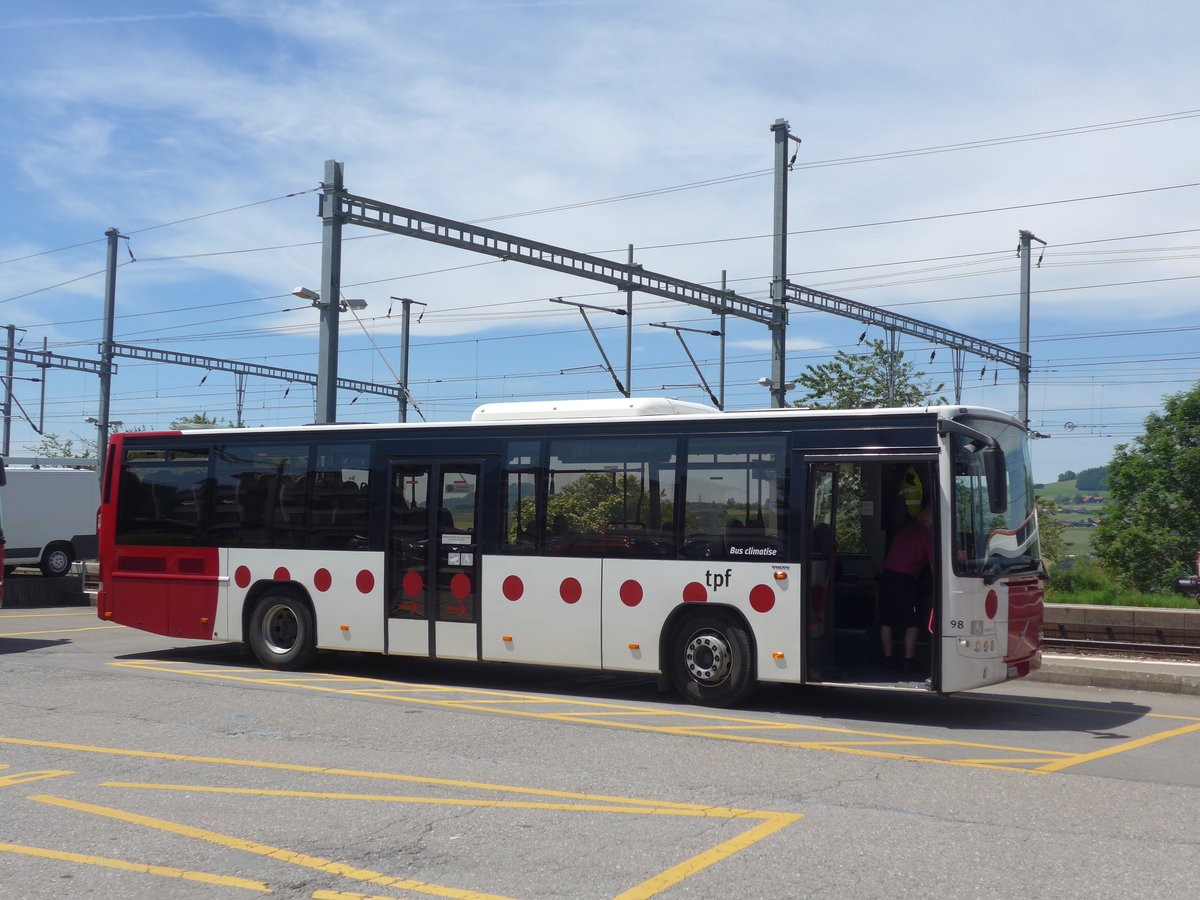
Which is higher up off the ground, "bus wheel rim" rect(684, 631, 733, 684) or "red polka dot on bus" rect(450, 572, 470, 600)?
"red polka dot on bus" rect(450, 572, 470, 600)

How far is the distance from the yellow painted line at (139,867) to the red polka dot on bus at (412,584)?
22.2 feet

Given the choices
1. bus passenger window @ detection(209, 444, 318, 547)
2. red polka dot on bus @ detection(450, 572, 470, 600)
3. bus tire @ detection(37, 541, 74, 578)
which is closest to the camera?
red polka dot on bus @ detection(450, 572, 470, 600)

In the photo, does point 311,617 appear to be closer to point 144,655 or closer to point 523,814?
point 144,655

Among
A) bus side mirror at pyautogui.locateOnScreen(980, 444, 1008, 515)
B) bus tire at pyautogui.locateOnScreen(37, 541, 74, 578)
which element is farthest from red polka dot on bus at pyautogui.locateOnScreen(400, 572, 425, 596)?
bus tire at pyautogui.locateOnScreen(37, 541, 74, 578)

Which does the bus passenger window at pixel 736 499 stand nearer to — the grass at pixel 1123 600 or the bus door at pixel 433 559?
the bus door at pixel 433 559

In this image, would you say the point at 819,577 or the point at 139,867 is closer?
the point at 139,867

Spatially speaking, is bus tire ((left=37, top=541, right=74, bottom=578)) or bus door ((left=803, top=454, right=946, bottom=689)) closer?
bus door ((left=803, top=454, right=946, bottom=689))

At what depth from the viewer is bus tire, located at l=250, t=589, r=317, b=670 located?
13.5 meters

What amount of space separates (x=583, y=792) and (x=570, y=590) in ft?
14.7

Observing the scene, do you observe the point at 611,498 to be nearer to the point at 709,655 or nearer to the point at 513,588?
the point at 513,588

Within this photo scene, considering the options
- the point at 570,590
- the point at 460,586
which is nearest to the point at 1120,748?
the point at 570,590

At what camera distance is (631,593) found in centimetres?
1149

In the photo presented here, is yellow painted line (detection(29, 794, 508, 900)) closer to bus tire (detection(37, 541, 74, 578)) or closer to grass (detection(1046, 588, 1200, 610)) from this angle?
grass (detection(1046, 588, 1200, 610))

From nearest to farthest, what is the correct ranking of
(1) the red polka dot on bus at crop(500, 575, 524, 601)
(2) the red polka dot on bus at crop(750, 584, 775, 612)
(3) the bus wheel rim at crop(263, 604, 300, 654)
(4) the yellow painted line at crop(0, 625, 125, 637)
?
(2) the red polka dot on bus at crop(750, 584, 775, 612) < (1) the red polka dot on bus at crop(500, 575, 524, 601) < (3) the bus wheel rim at crop(263, 604, 300, 654) < (4) the yellow painted line at crop(0, 625, 125, 637)
